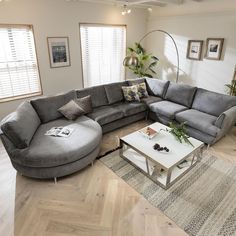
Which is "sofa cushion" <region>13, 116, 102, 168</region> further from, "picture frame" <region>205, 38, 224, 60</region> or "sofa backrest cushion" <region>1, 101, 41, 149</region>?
"picture frame" <region>205, 38, 224, 60</region>

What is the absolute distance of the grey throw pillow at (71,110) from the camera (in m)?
3.26

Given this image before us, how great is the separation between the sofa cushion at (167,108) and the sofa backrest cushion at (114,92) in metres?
0.72

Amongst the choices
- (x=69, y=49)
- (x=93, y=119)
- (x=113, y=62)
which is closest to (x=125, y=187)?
(x=93, y=119)

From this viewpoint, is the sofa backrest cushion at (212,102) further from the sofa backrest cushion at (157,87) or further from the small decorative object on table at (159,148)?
the small decorative object on table at (159,148)

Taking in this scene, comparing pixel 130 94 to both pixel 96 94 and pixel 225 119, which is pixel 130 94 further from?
pixel 225 119

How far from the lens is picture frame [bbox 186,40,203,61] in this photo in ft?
15.0

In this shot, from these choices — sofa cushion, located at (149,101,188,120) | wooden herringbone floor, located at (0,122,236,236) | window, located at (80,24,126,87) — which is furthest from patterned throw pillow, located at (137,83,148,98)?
wooden herringbone floor, located at (0,122,236,236)

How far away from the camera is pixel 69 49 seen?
4.38 m

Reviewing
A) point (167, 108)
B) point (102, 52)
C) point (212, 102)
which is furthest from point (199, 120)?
point (102, 52)

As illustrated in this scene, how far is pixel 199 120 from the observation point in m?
3.34

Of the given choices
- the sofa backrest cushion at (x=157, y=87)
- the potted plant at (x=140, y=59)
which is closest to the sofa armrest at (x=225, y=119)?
the sofa backrest cushion at (x=157, y=87)

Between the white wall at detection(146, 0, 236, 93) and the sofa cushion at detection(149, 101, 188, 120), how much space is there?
4.41ft

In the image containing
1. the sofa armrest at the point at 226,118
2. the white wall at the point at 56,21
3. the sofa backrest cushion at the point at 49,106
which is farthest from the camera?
the white wall at the point at 56,21

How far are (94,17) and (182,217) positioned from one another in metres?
4.49
